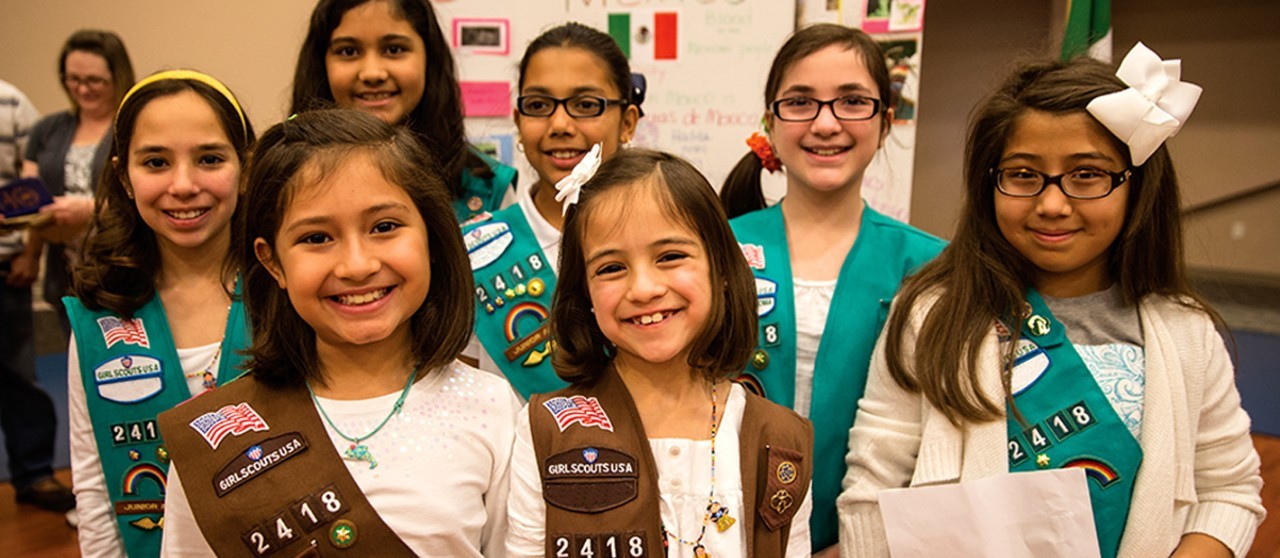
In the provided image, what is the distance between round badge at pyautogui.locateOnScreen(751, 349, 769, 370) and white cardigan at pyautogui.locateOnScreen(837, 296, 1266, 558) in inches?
9.9

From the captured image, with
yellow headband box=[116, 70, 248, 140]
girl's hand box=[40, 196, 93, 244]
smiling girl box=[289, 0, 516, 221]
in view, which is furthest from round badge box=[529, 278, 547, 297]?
girl's hand box=[40, 196, 93, 244]

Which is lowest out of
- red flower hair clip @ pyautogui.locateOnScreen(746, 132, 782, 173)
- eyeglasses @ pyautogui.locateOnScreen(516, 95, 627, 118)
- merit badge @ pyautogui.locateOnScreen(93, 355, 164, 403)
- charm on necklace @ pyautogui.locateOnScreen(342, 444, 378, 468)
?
charm on necklace @ pyautogui.locateOnScreen(342, 444, 378, 468)

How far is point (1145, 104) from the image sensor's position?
1559 mm

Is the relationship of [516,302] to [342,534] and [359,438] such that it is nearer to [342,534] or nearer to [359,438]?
[359,438]

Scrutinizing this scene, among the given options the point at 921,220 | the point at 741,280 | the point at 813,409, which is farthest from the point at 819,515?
the point at 921,220

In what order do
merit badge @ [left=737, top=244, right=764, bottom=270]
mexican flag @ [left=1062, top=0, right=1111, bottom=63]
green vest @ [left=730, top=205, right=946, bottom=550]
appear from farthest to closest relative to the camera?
mexican flag @ [left=1062, top=0, right=1111, bottom=63]
merit badge @ [left=737, top=244, right=764, bottom=270]
green vest @ [left=730, top=205, right=946, bottom=550]

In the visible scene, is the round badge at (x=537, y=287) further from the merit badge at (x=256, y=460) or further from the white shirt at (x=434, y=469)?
the merit badge at (x=256, y=460)

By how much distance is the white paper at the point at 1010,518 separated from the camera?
1.56 meters

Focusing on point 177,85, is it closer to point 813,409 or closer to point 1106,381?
point 813,409

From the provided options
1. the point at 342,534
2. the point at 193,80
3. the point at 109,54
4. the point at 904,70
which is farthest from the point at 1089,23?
the point at 109,54

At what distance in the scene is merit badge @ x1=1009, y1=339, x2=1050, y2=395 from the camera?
166cm

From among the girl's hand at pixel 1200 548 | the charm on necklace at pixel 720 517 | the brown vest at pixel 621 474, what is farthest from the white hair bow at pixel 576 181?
the girl's hand at pixel 1200 548

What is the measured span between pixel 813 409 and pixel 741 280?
1.30 feet

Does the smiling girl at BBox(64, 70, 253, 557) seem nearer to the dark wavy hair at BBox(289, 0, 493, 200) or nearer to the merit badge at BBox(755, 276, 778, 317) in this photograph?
the dark wavy hair at BBox(289, 0, 493, 200)
